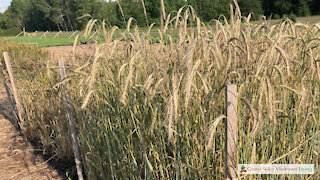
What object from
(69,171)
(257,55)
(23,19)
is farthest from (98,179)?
(23,19)

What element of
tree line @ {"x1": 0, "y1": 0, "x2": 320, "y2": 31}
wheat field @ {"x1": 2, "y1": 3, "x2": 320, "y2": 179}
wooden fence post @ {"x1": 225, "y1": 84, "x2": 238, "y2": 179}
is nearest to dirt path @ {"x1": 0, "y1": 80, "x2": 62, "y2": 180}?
wheat field @ {"x1": 2, "y1": 3, "x2": 320, "y2": 179}

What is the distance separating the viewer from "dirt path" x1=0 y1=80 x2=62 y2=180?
2.84 meters

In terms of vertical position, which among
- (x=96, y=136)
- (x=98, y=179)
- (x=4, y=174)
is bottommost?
(x=4, y=174)

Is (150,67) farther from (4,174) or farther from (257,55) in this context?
(4,174)

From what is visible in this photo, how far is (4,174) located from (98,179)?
4.82ft

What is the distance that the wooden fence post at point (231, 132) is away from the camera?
40.4 inches

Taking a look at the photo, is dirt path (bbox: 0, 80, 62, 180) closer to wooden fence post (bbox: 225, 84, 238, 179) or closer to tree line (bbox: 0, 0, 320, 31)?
wooden fence post (bbox: 225, 84, 238, 179)

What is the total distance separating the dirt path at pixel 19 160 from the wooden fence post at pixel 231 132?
7.20 feet

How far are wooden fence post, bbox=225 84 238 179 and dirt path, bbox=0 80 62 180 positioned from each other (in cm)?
219

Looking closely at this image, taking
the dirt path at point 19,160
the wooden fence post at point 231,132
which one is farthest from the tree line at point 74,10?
the wooden fence post at point 231,132

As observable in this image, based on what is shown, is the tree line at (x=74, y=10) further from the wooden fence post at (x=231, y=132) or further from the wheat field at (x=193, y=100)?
the wooden fence post at (x=231, y=132)

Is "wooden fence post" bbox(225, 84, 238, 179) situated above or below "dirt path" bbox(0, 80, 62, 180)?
above

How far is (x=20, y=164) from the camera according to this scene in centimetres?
311

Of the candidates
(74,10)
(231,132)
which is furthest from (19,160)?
(74,10)
